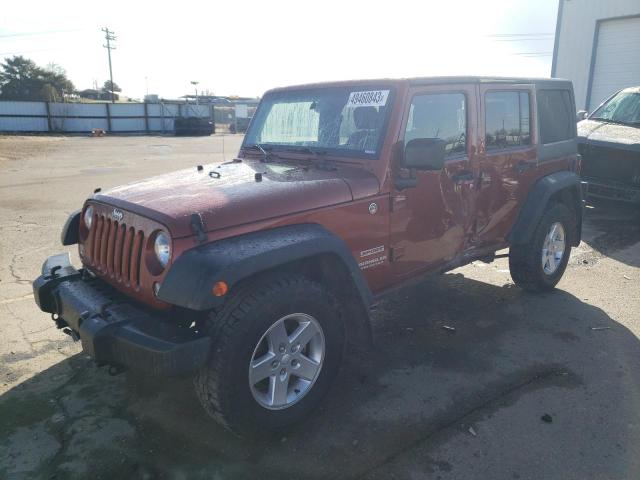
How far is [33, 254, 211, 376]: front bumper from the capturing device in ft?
7.97

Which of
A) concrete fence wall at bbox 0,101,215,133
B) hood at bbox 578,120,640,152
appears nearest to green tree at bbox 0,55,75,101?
concrete fence wall at bbox 0,101,215,133

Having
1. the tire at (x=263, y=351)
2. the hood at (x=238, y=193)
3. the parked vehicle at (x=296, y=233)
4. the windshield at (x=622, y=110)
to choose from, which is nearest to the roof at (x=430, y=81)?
the parked vehicle at (x=296, y=233)

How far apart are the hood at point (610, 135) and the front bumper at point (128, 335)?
7740 millimetres

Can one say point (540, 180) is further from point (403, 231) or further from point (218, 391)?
point (218, 391)

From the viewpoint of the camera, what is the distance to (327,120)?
12.5ft

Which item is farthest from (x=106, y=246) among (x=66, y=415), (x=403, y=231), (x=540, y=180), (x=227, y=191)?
(x=540, y=180)

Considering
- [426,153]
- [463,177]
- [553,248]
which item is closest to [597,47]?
[553,248]

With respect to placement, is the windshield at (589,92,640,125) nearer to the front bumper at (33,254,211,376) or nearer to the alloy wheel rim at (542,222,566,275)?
the alloy wheel rim at (542,222,566,275)

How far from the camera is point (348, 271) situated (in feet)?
10.3

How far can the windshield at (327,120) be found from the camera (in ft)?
11.6

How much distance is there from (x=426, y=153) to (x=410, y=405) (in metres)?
1.60

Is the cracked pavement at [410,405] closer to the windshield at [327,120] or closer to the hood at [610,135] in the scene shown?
the windshield at [327,120]

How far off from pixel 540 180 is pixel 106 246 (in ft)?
12.6

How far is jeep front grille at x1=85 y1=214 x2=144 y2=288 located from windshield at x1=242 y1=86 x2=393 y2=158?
58.7 inches
